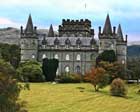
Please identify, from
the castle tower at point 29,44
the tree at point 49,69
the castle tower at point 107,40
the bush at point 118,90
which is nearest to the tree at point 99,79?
the bush at point 118,90

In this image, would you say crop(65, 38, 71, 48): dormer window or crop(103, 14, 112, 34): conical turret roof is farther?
crop(65, 38, 71, 48): dormer window

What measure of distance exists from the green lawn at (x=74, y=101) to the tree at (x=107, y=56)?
27.1 metres

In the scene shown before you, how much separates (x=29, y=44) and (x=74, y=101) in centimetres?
5209

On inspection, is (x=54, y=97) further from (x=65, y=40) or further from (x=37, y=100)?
(x=65, y=40)

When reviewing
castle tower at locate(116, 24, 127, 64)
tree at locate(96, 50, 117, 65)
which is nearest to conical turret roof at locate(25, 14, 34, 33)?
tree at locate(96, 50, 117, 65)

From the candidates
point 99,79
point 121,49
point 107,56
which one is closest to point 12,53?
point 107,56

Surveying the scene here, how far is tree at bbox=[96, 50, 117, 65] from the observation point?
115562mm

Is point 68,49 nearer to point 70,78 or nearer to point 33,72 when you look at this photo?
point 70,78

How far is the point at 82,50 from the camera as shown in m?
124

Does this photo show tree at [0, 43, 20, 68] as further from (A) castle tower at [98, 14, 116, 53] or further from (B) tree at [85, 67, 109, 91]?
(B) tree at [85, 67, 109, 91]

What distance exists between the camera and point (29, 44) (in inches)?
4870

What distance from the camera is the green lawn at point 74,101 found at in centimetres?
6644

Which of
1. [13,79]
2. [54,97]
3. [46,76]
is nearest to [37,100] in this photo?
[54,97]

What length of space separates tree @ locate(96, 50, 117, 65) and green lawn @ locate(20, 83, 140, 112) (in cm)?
2707
